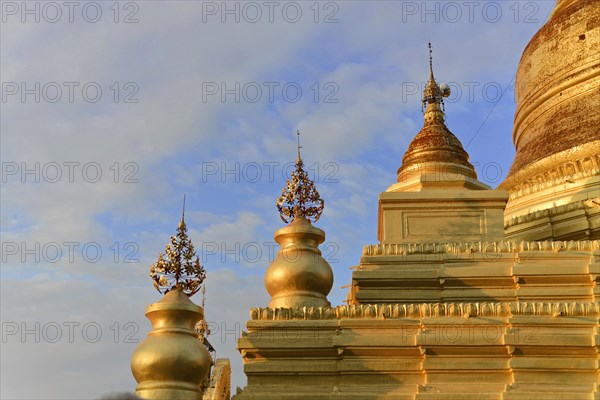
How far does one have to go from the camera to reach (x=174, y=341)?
41.2ft

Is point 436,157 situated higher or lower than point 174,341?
higher

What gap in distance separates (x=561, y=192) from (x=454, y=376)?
828cm

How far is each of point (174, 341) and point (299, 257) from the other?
11.7 feet

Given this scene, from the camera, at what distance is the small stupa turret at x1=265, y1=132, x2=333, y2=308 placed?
15.2 metres

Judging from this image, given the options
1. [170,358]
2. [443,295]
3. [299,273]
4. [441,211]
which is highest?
[441,211]

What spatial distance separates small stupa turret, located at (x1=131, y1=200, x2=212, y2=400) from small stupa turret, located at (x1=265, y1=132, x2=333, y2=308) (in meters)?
2.27

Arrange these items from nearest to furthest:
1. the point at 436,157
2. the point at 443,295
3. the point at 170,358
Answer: the point at 170,358, the point at 443,295, the point at 436,157

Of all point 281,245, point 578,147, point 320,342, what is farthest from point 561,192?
point 320,342

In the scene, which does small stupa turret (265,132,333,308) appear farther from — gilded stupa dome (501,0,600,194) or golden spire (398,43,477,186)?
gilded stupa dome (501,0,600,194)

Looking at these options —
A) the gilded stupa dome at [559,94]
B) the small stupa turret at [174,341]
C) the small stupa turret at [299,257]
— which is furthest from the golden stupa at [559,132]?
the small stupa turret at [174,341]

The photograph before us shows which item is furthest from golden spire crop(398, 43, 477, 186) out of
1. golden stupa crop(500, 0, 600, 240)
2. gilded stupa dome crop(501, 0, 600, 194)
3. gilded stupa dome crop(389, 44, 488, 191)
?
gilded stupa dome crop(501, 0, 600, 194)

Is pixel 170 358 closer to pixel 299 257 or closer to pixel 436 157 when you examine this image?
pixel 299 257

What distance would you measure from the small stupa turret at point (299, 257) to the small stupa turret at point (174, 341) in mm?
2274

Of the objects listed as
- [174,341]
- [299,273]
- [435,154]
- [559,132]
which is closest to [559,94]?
[559,132]
